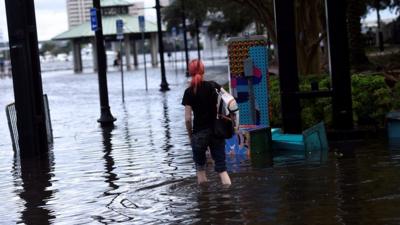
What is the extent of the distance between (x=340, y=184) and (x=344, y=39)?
4468 millimetres

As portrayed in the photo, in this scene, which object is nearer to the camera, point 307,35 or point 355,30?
point 307,35

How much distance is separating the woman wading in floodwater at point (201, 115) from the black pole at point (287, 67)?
355cm

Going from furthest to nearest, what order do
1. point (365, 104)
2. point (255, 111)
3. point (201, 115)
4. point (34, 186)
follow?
point (365, 104)
point (255, 111)
point (34, 186)
point (201, 115)

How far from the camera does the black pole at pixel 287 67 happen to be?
39.3ft

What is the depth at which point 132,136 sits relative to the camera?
1500cm

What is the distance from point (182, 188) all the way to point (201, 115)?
992 millimetres

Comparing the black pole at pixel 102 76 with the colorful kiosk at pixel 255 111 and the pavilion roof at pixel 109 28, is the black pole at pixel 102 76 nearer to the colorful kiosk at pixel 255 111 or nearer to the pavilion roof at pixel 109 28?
the colorful kiosk at pixel 255 111

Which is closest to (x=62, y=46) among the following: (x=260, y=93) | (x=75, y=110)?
(x=75, y=110)

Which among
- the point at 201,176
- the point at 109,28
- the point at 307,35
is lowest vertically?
the point at 201,176

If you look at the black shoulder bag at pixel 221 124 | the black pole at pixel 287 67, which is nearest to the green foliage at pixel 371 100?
the black pole at pixel 287 67

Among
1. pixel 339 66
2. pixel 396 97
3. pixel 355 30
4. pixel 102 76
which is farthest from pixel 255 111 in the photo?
pixel 355 30

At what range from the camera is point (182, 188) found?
8852mm

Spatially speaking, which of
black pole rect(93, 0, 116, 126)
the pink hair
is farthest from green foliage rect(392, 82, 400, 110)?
black pole rect(93, 0, 116, 126)

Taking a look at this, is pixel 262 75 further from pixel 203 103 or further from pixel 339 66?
pixel 203 103
